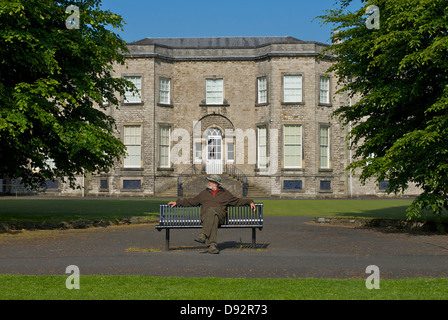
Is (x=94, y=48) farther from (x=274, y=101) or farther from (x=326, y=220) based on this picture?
(x=274, y=101)

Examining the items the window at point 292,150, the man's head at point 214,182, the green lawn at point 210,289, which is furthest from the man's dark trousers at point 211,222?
the window at point 292,150

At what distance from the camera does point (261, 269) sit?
29.2 feet

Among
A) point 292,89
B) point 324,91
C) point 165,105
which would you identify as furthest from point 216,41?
point 324,91

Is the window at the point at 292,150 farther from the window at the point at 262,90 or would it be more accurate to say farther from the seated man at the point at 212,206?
the seated man at the point at 212,206

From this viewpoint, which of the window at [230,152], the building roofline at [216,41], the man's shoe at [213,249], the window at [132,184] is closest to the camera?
the man's shoe at [213,249]

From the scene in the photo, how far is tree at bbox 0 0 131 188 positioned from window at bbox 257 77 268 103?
21739mm

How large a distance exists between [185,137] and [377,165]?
2634cm

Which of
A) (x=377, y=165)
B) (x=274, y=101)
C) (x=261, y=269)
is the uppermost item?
(x=274, y=101)

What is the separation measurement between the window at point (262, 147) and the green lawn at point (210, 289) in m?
31.1

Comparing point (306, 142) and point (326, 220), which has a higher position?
point (306, 142)

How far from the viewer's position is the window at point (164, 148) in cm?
3900

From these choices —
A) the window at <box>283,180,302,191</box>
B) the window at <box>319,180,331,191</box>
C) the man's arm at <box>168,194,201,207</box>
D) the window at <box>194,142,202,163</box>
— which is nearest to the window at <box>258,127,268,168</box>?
the window at <box>283,180,302,191</box>

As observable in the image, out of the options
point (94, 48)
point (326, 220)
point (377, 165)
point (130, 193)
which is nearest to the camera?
point (377, 165)
